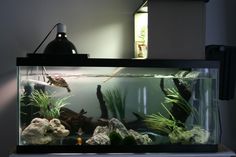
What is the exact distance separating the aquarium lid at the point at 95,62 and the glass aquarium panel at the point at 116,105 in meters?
0.02

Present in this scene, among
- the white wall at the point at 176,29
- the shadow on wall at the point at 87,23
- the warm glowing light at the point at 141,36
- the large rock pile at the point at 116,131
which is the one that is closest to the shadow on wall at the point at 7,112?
the shadow on wall at the point at 87,23

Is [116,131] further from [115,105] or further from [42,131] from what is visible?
[42,131]

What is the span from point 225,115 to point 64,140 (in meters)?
0.99

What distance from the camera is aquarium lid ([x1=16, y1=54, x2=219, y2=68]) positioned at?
1258 mm

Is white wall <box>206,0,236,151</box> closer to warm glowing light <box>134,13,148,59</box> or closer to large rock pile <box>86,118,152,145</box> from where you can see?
warm glowing light <box>134,13,148,59</box>

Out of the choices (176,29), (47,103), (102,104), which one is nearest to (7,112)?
(47,103)

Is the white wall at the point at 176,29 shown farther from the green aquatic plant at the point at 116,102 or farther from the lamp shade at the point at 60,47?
the lamp shade at the point at 60,47

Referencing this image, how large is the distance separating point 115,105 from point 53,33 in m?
0.62

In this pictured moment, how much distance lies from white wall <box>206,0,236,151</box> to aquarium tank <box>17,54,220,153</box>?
1.50 feet

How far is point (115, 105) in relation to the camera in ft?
4.44

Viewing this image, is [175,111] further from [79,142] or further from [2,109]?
[2,109]

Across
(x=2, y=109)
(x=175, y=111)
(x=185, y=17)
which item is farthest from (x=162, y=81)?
(x=2, y=109)

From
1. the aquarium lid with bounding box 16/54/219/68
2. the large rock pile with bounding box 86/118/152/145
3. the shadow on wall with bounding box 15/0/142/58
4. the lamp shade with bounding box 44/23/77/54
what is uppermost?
the shadow on wall with bounding box 15/0/142/58

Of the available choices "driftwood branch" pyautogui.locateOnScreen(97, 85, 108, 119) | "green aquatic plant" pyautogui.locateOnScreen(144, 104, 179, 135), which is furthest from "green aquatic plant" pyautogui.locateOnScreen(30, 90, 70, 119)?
"green aquatic plant" pyautogui.locateOnScreen(144, 104, 179, 135)
